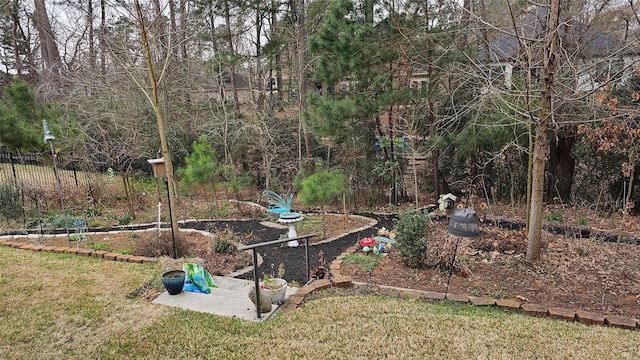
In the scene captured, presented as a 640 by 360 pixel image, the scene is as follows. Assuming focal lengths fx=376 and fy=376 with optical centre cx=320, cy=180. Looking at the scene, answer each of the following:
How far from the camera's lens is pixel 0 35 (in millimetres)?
15680

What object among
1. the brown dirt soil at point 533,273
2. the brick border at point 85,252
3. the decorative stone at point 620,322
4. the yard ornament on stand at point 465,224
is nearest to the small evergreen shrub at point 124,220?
the brick border at point 85,252

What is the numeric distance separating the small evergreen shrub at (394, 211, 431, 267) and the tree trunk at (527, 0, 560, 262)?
4.29 feet

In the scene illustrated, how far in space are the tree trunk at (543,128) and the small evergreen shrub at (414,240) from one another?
1.31 meters

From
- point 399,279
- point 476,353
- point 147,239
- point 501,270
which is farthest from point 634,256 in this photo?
point 147,239

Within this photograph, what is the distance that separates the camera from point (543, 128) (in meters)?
4.33

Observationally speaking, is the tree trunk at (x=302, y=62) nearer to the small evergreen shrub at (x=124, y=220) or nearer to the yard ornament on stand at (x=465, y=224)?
the small evergreen shrub at (x=124, y=220)

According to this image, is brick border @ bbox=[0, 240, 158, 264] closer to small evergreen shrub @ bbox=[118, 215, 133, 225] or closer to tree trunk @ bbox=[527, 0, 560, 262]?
small evergreen shrub @ bbox=[118, 215, 133, 225]

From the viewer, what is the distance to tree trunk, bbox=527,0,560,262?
3838mm

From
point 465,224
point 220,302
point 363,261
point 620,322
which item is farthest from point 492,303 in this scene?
point 220,302

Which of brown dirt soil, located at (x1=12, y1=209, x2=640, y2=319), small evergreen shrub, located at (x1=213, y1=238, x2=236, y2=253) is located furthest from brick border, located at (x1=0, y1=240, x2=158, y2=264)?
small evergreen shrub, located at (x1=213, y1=238, x2=236, y2=253)

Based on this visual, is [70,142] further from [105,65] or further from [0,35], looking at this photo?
[0,35]

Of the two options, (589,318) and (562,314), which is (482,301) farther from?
(589,318)

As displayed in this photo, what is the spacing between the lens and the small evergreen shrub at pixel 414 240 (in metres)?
4.67

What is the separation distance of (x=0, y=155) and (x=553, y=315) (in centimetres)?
1160
